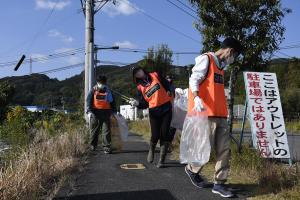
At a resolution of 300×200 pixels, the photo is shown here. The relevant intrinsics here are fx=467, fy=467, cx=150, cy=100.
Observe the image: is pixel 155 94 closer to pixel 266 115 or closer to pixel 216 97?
pixel 266 115

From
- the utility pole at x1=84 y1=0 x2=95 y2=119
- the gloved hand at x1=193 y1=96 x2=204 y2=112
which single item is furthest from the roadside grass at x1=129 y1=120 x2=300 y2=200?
the utility pole at x1=84 y1=0 x2=95 y2=119

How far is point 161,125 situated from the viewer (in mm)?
8109

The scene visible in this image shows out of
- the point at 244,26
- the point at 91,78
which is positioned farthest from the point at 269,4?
the point at 91,78

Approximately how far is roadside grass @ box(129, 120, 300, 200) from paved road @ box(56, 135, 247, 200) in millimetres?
272

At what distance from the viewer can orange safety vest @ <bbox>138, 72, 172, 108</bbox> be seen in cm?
805

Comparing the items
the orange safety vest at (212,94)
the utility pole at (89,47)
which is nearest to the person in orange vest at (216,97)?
the orange safety vest at (212,94)

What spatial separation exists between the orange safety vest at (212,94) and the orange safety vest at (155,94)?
82.4 inches

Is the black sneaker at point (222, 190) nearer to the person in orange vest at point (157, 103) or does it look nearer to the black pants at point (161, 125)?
the person in orange vest at point (157, 103)

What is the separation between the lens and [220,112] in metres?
5.91

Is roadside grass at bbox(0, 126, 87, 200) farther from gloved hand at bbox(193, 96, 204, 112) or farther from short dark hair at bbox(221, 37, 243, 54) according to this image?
short dark hair at bbox(221, 37, 243, 54)

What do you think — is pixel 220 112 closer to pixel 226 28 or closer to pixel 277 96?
pixel 277 96

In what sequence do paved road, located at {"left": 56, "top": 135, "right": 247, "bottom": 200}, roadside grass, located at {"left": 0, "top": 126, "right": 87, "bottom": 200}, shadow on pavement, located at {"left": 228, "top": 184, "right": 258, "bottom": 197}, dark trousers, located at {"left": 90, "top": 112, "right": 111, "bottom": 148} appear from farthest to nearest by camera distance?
dark trousers, located at {"left": 90, "top": 112, "right": 111, "bottom": 148} < shadow on pavement, located at {"left": 228, "top": 184, "right": 258, "bottom": 197} < paved road, located at {"left": 56, "top": 135, "right": 247, "bottom": 200} < roadside grass, located at {"left": 0, "top": 126, "right": 87, "bottom": 200}

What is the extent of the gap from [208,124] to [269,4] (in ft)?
13.9

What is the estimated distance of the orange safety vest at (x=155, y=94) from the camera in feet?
26.4
